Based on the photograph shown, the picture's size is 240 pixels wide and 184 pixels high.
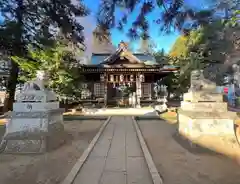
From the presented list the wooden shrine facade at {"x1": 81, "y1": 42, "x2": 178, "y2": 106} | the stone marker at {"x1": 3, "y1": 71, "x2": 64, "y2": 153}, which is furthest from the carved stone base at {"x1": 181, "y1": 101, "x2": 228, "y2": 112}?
the wooden shrine facade at {"x1": 81, "y1": 42, "x2": 178, "y2": 106}

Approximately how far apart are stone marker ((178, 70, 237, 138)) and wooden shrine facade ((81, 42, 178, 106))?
38.1ft

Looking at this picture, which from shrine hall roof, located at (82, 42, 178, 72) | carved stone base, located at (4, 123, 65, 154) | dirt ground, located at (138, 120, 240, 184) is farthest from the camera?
shrine hall roof, located at (82, 42, 178, 72)

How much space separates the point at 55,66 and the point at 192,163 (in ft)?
38.9

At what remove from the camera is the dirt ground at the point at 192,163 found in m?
4.12

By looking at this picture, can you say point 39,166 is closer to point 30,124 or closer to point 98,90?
point 30,124

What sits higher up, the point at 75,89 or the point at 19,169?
the point at 75,89

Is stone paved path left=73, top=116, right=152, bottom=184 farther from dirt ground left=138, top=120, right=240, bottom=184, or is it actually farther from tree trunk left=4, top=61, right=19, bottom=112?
tree trunk left=4, top=61, right=19, bottom=112

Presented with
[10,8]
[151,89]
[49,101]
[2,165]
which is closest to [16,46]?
[10,8]

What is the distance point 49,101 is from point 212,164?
485 cm

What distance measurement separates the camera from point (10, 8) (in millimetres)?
11117

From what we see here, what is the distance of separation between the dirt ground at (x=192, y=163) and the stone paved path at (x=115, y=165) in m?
0.46

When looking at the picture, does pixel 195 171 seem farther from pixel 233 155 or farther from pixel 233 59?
pixel 233 59

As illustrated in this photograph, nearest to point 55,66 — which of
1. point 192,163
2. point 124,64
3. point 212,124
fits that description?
point 124,64

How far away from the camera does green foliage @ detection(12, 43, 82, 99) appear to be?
14102mm
